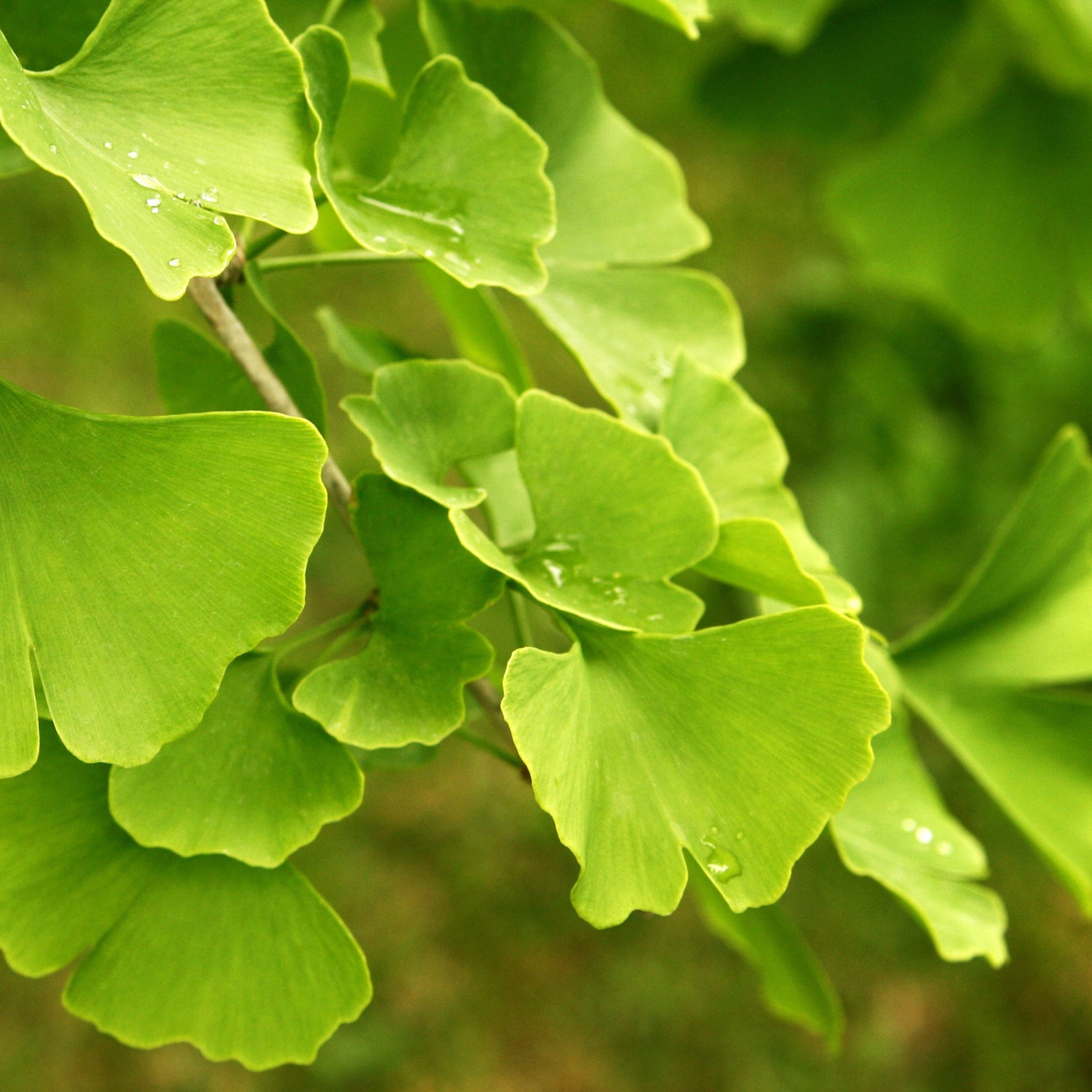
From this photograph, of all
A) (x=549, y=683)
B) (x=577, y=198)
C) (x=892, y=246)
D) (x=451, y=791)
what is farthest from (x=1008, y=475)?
(x=549, y=683)

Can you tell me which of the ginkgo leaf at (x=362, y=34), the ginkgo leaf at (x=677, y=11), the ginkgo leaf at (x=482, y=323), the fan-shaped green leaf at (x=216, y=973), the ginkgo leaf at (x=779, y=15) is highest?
the ginkgo leaf at (x=677, y=11)

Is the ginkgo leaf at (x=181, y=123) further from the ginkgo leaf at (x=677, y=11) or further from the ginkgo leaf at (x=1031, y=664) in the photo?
the ginkgo leaf at (x=1031, y=664)

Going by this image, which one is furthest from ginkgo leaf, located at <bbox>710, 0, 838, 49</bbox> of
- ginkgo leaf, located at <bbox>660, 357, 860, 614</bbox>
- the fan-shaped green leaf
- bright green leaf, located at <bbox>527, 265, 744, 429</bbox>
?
the fan-shaped green leaf

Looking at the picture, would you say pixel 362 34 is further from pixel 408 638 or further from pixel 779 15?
pixel 779 15

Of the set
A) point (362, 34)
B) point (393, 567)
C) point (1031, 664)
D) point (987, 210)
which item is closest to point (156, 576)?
point (393, 567)

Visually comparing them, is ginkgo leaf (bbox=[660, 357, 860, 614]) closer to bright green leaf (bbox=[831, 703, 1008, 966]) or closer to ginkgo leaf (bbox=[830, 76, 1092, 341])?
bright green leaf (bbox=[831, 703, 1008, 966])

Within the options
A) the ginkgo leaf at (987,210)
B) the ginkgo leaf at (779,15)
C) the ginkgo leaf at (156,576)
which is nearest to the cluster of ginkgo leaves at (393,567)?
the ginkgo leaf at (156,576)
